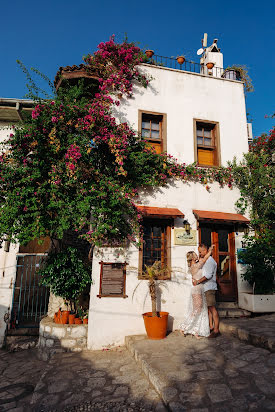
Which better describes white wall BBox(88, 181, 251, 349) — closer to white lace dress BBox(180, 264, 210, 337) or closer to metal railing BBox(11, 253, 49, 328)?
white lace dress BBox(180, 264, 210, 337)

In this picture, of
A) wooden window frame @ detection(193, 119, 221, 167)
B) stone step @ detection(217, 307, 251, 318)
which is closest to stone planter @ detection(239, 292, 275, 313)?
stone step @ detection(217, 307, 251, 318)

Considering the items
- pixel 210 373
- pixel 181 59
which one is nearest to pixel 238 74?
pixel 181 59

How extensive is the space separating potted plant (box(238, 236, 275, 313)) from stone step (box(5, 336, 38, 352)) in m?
5.87

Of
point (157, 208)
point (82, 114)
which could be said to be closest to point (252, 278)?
point (157, 208)

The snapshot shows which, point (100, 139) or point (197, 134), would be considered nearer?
point (100, 139)

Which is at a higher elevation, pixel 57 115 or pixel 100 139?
pixel 57 115

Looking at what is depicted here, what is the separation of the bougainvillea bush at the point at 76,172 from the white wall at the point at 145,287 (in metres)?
0.40

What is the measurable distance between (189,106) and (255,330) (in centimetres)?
634

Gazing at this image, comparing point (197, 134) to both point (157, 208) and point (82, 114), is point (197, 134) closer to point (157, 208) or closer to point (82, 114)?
point (157, 208)

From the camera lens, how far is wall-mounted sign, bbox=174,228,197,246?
22.6ft

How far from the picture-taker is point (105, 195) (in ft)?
19.5

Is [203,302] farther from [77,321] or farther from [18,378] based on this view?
[18,378]

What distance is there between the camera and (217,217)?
7086mm

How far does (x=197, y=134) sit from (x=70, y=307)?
6.38 m
